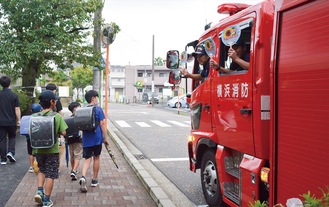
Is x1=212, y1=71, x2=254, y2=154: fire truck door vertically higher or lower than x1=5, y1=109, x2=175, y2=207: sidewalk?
higher

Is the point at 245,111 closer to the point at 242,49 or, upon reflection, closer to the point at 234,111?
the point at 234,111

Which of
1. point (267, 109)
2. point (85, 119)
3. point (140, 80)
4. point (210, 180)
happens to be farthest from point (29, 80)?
point (140, 80)

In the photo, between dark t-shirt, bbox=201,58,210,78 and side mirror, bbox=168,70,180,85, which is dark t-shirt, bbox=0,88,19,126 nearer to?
side mirror, bbox=168,70,180,85

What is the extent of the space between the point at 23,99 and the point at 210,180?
10.1 meters

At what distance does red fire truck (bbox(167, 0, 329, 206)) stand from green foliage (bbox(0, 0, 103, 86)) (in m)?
7.85

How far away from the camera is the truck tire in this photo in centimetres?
471

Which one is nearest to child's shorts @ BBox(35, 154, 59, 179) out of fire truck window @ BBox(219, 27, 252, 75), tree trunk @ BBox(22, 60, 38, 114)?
fire truck window @ BBox(219, 27, 252, 75)

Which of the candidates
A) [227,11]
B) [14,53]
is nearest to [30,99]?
[14,53]

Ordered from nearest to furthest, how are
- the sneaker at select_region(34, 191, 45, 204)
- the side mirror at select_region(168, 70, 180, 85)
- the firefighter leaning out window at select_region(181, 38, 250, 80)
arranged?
the firefighter leaning out window at select_region(181, 38, 250, 80) < the sneaker at select_region(34, 191, 45, 204) < the side mirror at select_region(168, 70, 180, 85)

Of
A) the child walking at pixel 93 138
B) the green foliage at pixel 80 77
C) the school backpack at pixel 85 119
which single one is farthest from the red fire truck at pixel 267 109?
the green foliage at pixel 80 77

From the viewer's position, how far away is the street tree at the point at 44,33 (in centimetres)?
1149

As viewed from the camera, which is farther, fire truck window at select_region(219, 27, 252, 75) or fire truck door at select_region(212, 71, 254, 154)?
fire truck window at select_region(219, 27, 252, 75)

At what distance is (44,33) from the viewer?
11.7 m

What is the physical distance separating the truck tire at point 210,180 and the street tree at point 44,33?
8.35m
